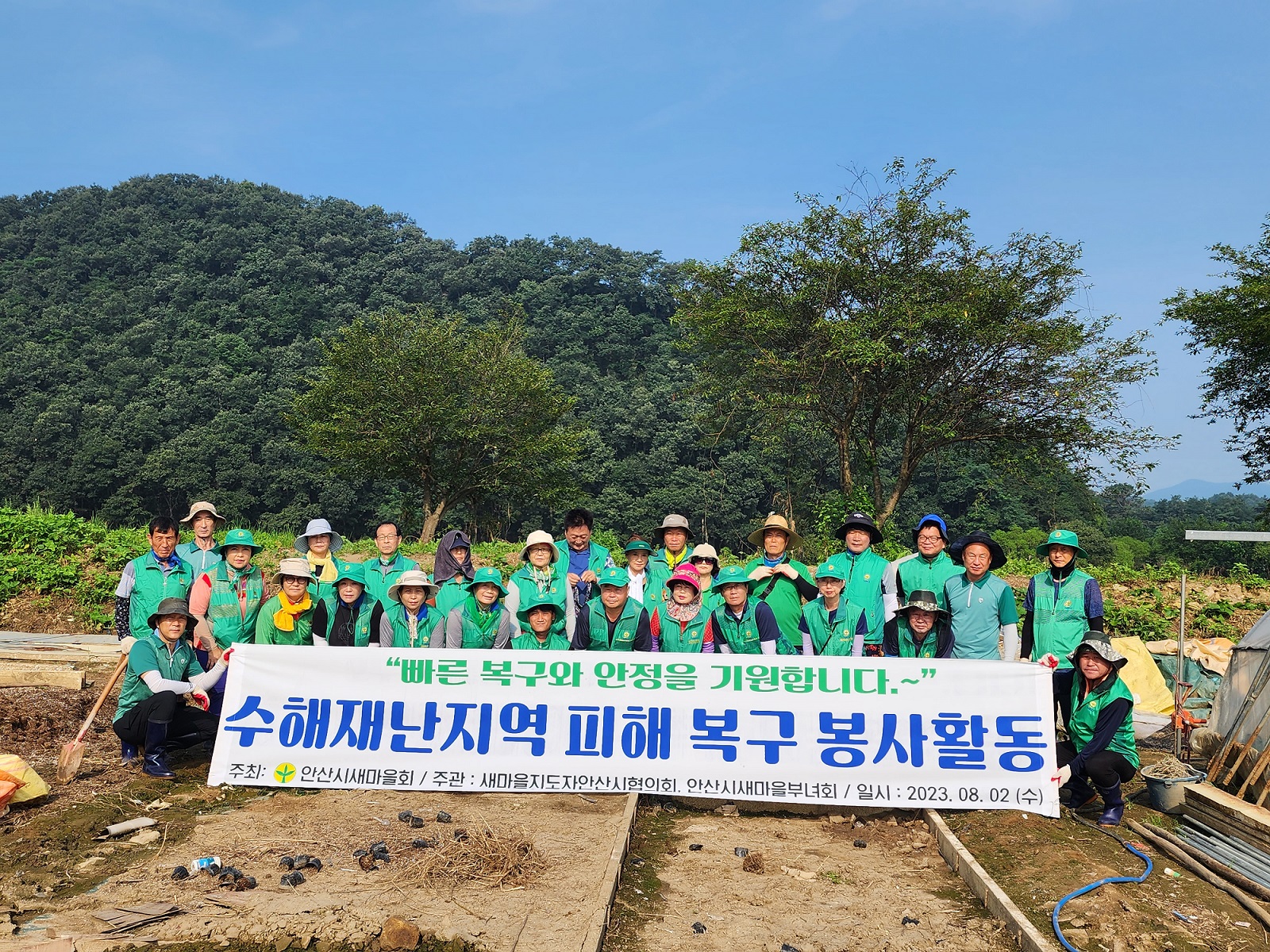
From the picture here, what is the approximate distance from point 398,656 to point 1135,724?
6691mm

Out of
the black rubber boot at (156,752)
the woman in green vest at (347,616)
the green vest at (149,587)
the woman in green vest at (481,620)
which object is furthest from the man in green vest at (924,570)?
the green vest at (149,587)

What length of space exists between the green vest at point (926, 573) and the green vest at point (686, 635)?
161 centimetres

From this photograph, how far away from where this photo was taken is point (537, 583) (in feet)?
23.0

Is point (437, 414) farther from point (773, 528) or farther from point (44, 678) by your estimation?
point (773, 528)

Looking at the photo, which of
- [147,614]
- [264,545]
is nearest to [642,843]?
[147,614]

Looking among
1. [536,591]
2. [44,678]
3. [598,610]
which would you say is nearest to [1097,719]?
[598,610]

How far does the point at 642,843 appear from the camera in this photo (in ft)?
17.9

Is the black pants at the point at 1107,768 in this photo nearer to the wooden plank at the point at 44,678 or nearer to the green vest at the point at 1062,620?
the green vest at the point at 1062,620

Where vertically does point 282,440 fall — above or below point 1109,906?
above

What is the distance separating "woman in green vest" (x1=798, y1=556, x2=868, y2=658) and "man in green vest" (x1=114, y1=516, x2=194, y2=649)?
4.81m

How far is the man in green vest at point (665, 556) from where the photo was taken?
7.32 m

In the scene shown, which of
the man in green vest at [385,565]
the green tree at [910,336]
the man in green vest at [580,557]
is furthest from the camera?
the green tree at [910,336]

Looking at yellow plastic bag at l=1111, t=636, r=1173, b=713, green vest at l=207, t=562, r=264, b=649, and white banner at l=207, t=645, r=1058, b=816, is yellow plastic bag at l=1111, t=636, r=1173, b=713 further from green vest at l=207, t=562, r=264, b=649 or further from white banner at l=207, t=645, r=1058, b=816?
green vest at l=207, t=562, r=264, b=649

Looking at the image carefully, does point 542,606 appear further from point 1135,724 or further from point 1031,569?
point 1031,569
